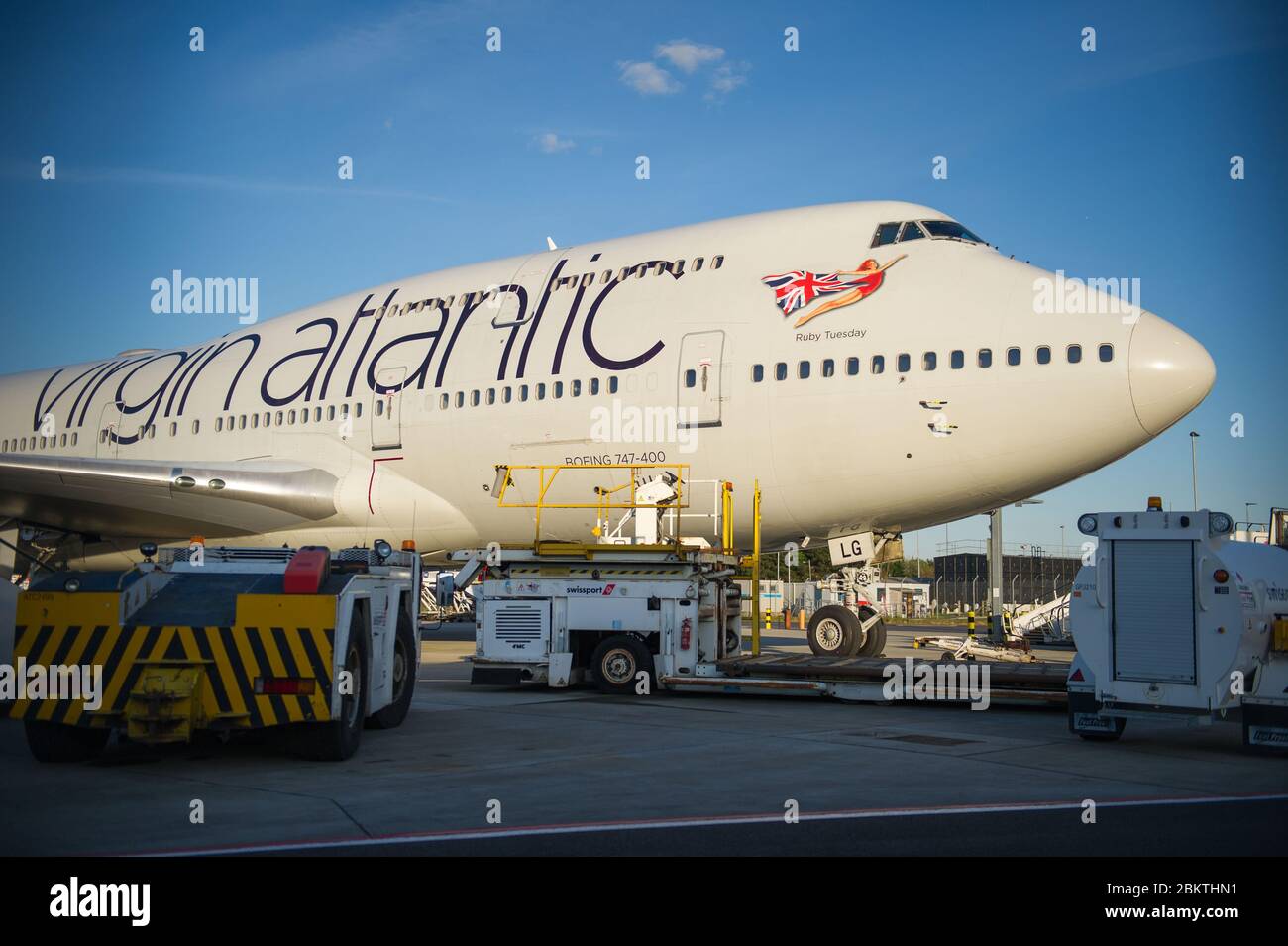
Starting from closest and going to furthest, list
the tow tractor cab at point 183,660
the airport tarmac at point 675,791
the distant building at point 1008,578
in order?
the airport tarmac at point 675,791 < the tow tractor cab at point 183,660 < the distant building at point 1008,578

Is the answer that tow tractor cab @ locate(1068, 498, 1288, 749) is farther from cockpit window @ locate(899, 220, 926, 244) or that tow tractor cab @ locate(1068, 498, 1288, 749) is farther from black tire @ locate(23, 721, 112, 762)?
black tire @ locate(23, 721, 112, 762)

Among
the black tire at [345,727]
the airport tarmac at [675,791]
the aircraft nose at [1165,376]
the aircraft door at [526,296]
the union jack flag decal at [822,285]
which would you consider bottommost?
the airport tarmac at [675,791]

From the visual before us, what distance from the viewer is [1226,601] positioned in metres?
8.85

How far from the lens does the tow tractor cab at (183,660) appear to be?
7883 millimetres

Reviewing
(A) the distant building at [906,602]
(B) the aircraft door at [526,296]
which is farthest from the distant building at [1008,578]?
(B) the aircraft door at [526,296]

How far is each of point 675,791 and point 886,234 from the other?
33.8 ft

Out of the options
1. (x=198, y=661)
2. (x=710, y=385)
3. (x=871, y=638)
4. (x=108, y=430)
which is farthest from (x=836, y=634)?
(x=108, y=430)

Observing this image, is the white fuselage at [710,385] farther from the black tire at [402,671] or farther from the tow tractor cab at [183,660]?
the tow tractor cab at [183,660]

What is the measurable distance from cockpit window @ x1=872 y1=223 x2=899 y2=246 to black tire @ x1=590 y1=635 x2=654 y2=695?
6344 millimetres

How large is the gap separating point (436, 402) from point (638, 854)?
44.5 feet

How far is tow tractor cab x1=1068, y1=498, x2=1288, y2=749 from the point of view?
8906mm

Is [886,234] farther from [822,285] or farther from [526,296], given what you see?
[526,296]

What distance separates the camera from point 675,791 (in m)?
7.26

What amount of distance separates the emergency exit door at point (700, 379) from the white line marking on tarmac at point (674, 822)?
30.4ft
